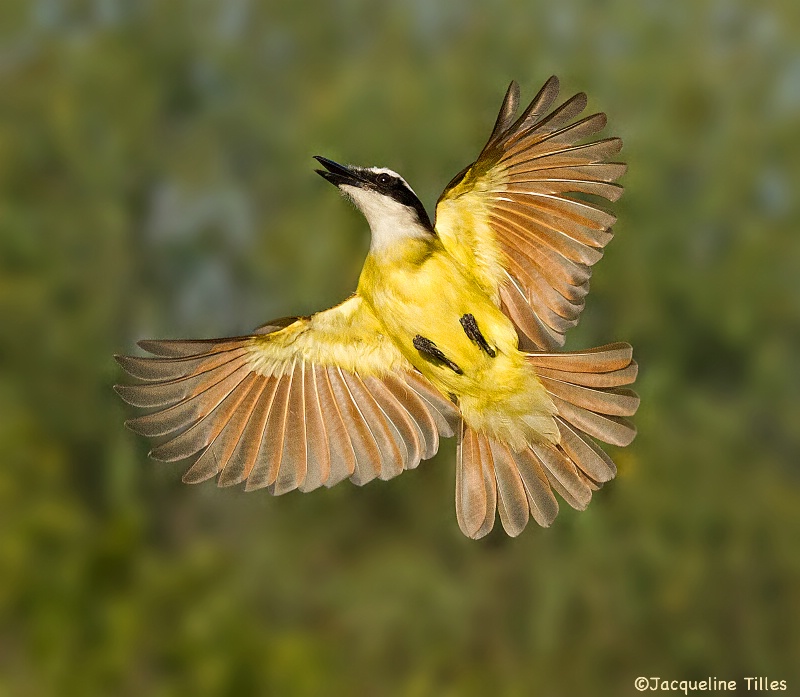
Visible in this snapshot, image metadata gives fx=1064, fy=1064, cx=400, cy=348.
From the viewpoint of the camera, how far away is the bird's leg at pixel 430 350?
1324 mm

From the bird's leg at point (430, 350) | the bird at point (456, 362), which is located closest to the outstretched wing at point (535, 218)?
the bird at point (456, 362)

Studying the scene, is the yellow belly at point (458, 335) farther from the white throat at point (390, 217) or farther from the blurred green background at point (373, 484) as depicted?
the blurred green background at point (373, 484)

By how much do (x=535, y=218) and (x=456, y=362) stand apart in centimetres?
→ 21

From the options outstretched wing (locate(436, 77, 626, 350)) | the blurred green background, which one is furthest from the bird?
the blurred green background

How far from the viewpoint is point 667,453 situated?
3.32 meters

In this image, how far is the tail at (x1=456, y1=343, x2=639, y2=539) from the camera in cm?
141

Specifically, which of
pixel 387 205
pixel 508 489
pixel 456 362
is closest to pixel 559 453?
pixel 508 489

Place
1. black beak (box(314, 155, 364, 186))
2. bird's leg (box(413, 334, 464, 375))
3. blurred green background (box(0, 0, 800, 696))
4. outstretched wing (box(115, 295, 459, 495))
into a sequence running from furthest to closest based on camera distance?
1. blurred green background (box(0, 0, 800, 696))
2. outstretched wing (box(115, 295, 459, 495))
3. bird's leg (box(413, 334, 464, 375))
4. black beak (box(314, 155, 364, 186))

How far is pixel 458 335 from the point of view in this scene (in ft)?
4.32

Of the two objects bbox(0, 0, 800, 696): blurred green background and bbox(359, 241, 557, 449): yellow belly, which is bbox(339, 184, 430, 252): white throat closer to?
bbox(359, 241, 557, 449): yellow belly

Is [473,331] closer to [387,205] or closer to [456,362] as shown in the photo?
[456,362]

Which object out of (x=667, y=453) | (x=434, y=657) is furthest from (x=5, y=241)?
(x=667, y=453)

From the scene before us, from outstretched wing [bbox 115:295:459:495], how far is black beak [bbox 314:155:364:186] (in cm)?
23

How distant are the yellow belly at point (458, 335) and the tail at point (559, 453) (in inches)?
1.0
